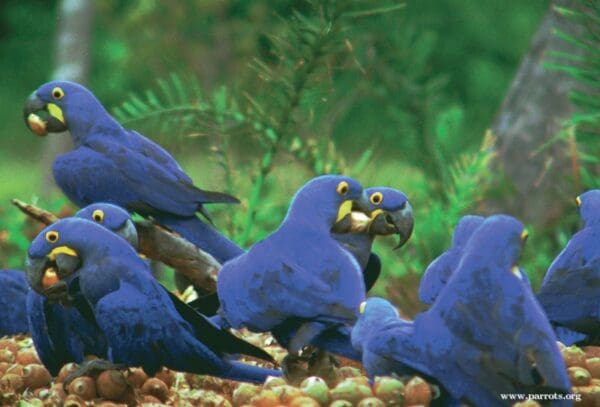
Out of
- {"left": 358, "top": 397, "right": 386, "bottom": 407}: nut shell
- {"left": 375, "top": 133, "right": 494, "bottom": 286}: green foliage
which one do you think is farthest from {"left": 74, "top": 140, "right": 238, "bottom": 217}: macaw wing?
{"left": 375, "top": 133, "right": 494, "bottom": 286}: green foliage

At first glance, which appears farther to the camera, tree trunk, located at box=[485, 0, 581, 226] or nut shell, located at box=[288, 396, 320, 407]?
tree trunk, located at box=[485, 0, 581, 226]

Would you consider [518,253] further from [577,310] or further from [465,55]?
[465,55]

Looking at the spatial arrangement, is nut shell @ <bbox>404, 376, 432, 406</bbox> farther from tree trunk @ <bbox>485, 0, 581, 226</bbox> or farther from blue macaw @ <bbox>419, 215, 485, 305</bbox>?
tree trunk @ <bbox>485, 0, 581, 226</bbox>

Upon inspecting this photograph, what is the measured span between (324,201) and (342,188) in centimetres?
6

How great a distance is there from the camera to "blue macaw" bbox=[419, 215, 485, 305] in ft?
10.0

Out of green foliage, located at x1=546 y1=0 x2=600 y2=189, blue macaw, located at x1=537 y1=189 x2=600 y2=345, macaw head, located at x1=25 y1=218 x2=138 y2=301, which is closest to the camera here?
macaw head, located at x1=25 y1=218 x2=138 y2=301

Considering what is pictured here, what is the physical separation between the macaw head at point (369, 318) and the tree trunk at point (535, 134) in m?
4.08

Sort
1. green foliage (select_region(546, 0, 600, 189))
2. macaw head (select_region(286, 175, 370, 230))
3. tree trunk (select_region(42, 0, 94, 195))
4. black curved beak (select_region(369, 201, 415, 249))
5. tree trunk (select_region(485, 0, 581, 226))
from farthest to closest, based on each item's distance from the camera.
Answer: tree trunk (select_region(42, 0, 94, 195)) → tree trunk (select_region(485, 0, 581, 226)) → green foliage (select_region(546, 0, 600, 189)) → black curved beak (select_region(369, 201, 415, 249)) → macaw head (select_region(286, 175, 370, 230))

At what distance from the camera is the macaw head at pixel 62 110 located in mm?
3791

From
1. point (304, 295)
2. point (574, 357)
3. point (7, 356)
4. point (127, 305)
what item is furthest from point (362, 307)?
point (7, 356)

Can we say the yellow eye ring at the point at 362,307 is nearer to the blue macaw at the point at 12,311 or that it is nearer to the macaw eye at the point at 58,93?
the macaw eye at the point at 58,93

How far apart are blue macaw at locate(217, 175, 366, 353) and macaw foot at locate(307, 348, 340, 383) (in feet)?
0.44

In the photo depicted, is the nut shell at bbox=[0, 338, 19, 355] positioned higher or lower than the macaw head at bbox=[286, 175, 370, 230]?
lower

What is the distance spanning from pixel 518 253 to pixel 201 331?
892 millimetres
